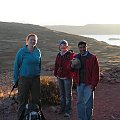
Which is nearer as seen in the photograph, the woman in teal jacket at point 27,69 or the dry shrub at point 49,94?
the woman in teal jacket at point 27,69

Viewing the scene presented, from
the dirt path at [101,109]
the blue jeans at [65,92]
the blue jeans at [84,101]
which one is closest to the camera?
the blue jeans at [84,101]

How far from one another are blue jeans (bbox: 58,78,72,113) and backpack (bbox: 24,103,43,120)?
104cm

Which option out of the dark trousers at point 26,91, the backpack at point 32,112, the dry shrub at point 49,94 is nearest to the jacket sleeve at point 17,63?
the dark trousers at point 26,91

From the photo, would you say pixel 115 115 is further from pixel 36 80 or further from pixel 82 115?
pixel 36 80

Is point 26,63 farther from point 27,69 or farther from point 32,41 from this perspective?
point 32,41

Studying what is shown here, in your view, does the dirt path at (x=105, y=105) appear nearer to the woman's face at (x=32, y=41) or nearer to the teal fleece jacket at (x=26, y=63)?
the teal fleece jacket at (x=26, y=63)

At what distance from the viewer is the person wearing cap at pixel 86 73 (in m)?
7.30

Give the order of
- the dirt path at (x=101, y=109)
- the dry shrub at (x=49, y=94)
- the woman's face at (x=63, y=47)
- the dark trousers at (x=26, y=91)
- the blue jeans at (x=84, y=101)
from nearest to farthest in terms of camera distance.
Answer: the blue jeans at (x=84, y=101) < the dark trousers at (x=26, y=91) < the woman's face at (x=63, y=47) < the dirt path at (x=101, y=109) < the dry shrub at (x=49, y=94)

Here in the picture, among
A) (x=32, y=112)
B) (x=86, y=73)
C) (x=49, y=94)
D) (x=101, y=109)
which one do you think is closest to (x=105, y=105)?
(x=101, y=109)

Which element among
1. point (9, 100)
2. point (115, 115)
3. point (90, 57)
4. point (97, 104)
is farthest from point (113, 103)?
point (90, 57)

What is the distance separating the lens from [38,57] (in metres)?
7.58

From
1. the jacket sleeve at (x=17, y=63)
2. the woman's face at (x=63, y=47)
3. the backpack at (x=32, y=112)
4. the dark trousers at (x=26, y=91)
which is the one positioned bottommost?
the backpack at (x=32, y=112)

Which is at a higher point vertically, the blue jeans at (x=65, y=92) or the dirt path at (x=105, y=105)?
the blue jeans at (x=65, y=92)

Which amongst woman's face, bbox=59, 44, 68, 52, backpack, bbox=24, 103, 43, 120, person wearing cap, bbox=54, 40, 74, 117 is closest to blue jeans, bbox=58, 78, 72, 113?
person wearing cap, bbox=54, 40, 74, 117
